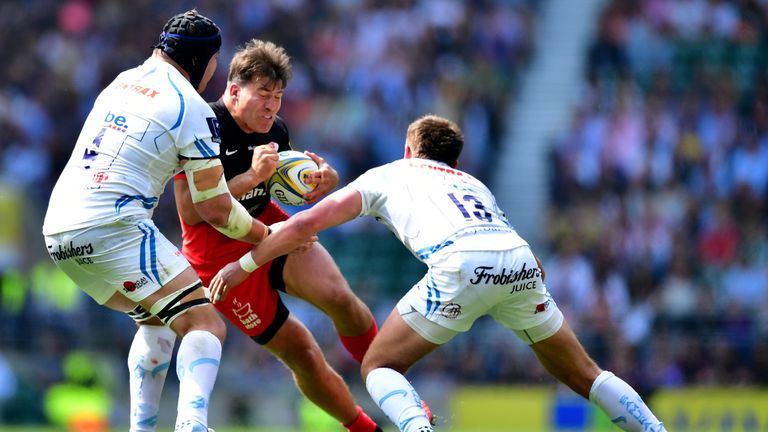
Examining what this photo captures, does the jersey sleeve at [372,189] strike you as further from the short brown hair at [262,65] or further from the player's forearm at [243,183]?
the short brown hair at [262,65]

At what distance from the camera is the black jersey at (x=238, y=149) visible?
7.71 m

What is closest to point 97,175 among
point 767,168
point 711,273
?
point 711,273

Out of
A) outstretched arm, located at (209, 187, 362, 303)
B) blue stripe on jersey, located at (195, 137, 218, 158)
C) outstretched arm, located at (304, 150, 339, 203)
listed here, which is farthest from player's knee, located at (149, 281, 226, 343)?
outstretched arm, located at (304, 150, 339, 203)

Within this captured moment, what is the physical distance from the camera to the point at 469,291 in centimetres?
680

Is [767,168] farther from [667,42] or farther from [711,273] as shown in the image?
[667,42]

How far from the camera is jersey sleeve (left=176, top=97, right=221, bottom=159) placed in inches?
258

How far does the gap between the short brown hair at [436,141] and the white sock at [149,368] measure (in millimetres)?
1816

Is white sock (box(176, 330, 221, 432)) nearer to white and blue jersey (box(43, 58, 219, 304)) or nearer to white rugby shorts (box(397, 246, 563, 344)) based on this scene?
white and blue jersey (box(43, 58, 219, 304))

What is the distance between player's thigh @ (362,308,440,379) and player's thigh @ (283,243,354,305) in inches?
34.5

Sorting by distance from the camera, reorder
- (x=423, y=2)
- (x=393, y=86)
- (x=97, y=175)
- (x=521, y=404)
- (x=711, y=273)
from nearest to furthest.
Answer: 1. (x=97, y=175)
2. (x=521, y=404)
3. (x=711, y=273)
4. (x=393, y=86)
5. (x=423, y=2)

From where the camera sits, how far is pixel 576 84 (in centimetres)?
1991

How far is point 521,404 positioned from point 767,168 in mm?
5032

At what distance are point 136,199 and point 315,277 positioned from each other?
1.56 metres

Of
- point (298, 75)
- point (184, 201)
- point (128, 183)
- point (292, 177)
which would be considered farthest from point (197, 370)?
point (298, 75)
